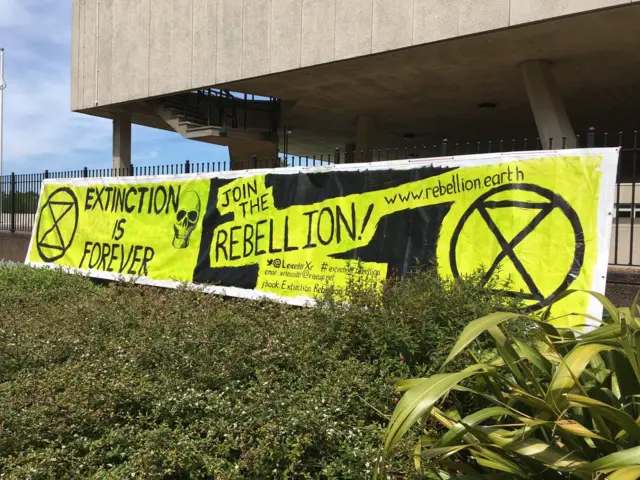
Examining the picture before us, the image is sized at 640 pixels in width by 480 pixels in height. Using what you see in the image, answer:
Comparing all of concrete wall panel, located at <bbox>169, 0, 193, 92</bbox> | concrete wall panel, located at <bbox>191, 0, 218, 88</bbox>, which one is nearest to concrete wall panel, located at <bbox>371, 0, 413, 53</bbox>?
concrete wall panel, located at <bbox>191, 0, 218, 88</bbox>

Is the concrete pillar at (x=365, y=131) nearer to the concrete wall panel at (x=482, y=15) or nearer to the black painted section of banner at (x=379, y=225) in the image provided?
the concrete wall panel at (x=482, y=15)

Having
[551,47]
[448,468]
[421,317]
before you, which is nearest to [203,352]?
[421,317]

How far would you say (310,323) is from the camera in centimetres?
485

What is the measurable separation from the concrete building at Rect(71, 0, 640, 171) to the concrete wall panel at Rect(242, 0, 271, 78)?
0.03 metres

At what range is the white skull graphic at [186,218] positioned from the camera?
8.18m

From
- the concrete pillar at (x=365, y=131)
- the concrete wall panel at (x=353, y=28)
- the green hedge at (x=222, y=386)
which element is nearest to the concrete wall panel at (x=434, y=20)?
the concrete wall panel at (x=353, y=28)

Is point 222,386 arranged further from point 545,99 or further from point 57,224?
point 545,99

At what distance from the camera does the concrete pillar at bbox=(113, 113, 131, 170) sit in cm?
1805

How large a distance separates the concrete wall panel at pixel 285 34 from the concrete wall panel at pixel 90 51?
736 cm

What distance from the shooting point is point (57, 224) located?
1050 cm

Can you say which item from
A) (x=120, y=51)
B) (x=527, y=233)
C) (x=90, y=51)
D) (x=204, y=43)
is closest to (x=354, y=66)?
(x=204, y=43)

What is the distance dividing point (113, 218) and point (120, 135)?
964 centimetres

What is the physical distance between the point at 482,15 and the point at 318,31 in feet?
12.0

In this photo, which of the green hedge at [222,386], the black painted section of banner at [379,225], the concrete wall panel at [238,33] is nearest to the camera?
the green hedge at [222,386]
